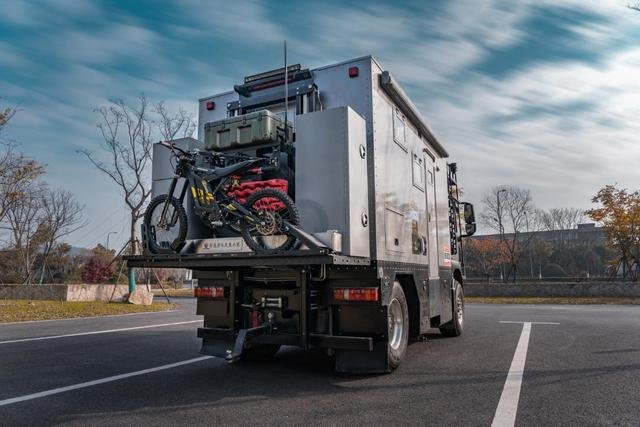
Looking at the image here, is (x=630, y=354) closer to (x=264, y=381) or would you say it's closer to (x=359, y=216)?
(x=359, y=216)

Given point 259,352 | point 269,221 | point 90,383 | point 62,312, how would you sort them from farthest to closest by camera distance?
point 62,312, point 259,352, point 90,383, point 269,221

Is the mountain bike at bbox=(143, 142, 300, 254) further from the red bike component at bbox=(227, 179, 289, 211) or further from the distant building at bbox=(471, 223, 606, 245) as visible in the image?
the distant building at bbox=(471, 223, 606, 245)

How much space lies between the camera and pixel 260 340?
5.54 meters

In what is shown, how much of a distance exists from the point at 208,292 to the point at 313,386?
2001 millimetres

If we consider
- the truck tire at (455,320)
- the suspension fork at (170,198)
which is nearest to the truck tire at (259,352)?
the suspension fork at (170,198)

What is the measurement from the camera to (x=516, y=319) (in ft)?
40.0

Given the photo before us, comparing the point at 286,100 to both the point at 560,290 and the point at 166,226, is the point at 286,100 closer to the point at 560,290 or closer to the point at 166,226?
the point at 166,226

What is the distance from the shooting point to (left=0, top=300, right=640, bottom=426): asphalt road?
3.90 metres

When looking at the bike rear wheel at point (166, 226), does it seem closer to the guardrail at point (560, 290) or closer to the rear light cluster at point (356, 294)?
the rear light cluster at point (356, 294)

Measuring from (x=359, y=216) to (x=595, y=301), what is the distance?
20299mm

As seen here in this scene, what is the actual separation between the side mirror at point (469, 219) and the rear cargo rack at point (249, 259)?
19.9 feet

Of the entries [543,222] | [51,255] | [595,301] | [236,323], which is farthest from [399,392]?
[543,222]

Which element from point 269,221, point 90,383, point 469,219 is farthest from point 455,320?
point 90,383

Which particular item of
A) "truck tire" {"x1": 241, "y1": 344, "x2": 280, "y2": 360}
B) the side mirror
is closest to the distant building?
the side mirror
